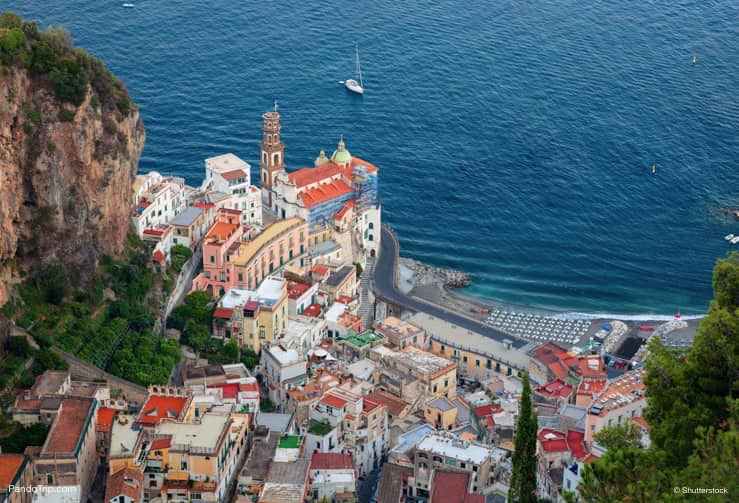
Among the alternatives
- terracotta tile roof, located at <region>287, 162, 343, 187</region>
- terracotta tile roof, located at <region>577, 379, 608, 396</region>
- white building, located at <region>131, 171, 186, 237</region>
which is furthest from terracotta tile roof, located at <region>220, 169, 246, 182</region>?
terracotta tile roof, located at <region>577, 379, 608, 396</region>

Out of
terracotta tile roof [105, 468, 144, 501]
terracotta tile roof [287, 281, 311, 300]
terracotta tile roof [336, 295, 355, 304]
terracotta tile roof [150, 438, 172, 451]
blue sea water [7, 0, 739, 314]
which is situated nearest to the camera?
terracotta tile roof [105, 468, 144, 501]

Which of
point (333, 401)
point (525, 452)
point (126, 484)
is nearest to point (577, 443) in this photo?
point (333, 401)

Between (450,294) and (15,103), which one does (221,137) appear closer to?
(450,294)

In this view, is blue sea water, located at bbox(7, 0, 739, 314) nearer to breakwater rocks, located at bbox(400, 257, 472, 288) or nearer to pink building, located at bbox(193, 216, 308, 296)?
breakwater rocks, located at bbox(400, 257, 472, 288)

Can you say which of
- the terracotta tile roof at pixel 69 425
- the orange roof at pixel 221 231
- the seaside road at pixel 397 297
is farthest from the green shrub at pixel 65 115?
the seaside road at pixel 397 297

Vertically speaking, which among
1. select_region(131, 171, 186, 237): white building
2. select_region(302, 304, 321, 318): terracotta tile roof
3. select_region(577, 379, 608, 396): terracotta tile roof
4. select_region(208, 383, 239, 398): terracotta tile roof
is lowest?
select_region(208, 383, 239, 398): terracotta tile roof

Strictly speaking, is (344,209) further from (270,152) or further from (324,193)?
(270,152)
